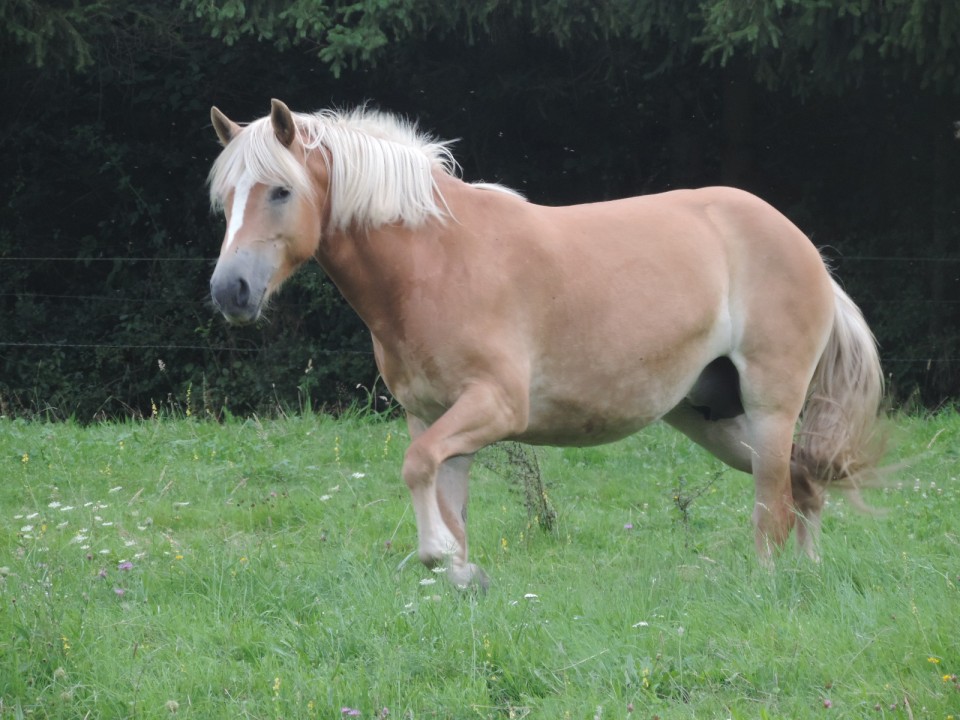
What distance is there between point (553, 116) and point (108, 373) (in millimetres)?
5912

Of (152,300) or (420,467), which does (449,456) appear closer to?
(420,467)

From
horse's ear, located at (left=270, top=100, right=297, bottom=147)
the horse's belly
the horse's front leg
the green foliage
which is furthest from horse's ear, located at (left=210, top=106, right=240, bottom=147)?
the green foliage

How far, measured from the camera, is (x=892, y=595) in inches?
Answer: 163

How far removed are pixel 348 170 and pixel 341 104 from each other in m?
8.48

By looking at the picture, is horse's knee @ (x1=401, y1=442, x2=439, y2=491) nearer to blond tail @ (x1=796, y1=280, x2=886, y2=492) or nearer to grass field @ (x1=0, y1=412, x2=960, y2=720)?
grass field @ (x1=0, y1=412, x2=960, y2=720)

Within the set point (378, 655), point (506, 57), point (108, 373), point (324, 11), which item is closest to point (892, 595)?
point (378, 655)

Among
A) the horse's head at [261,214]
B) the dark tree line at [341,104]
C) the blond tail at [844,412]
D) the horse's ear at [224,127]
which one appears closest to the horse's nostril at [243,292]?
the horse's head at [261,214]

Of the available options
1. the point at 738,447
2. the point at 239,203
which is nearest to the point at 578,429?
the point at 738,447

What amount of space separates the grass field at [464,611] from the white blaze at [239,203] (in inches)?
55.7

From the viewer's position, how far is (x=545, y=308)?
493cm

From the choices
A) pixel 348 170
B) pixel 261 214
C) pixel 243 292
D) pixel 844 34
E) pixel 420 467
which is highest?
pixel 844 34

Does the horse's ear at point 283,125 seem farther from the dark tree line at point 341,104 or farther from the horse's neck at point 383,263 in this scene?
the dark tree line at point 341,104

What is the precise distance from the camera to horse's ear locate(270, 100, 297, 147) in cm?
450

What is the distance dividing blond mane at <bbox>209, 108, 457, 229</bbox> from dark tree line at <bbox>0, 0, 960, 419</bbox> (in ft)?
18.9
